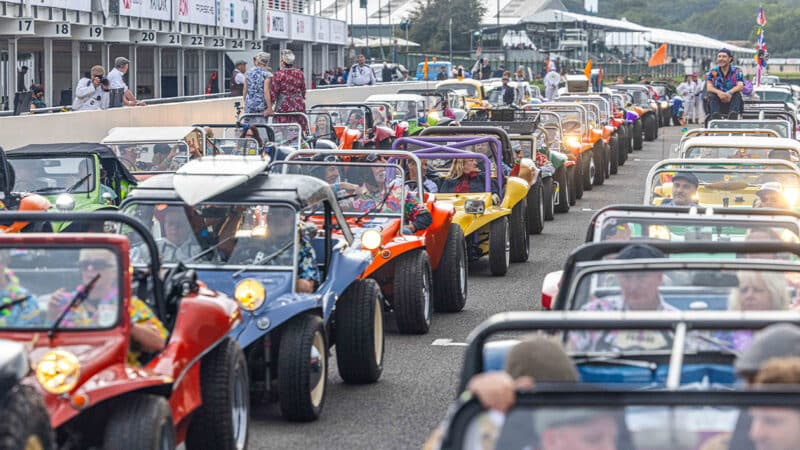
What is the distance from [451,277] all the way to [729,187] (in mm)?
2345

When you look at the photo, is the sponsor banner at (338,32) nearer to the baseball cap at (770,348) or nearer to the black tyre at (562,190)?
the black tyre at (562,190)

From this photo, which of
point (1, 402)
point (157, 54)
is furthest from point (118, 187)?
point (157, 54)

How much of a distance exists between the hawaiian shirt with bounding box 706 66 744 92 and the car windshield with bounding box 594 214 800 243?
41.1ft

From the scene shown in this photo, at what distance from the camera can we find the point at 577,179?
76.0 ft

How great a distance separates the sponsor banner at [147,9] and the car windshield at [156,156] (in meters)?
19.6

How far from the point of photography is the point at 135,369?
20.6 ft

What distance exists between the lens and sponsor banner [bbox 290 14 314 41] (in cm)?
5750

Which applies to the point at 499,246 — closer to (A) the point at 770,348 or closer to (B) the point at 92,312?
(B) the point at 92,312

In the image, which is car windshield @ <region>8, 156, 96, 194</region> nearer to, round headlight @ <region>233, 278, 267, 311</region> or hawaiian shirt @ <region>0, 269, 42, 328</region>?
round headlight @ <region>233, 278, 267, 311</region>

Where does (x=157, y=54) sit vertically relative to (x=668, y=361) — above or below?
above

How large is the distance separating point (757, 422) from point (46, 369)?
10.1 ft

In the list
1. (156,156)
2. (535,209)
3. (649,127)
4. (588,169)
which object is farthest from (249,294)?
(649,127)

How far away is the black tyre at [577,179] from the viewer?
22478mm

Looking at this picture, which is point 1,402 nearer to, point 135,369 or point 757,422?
point 135,369
